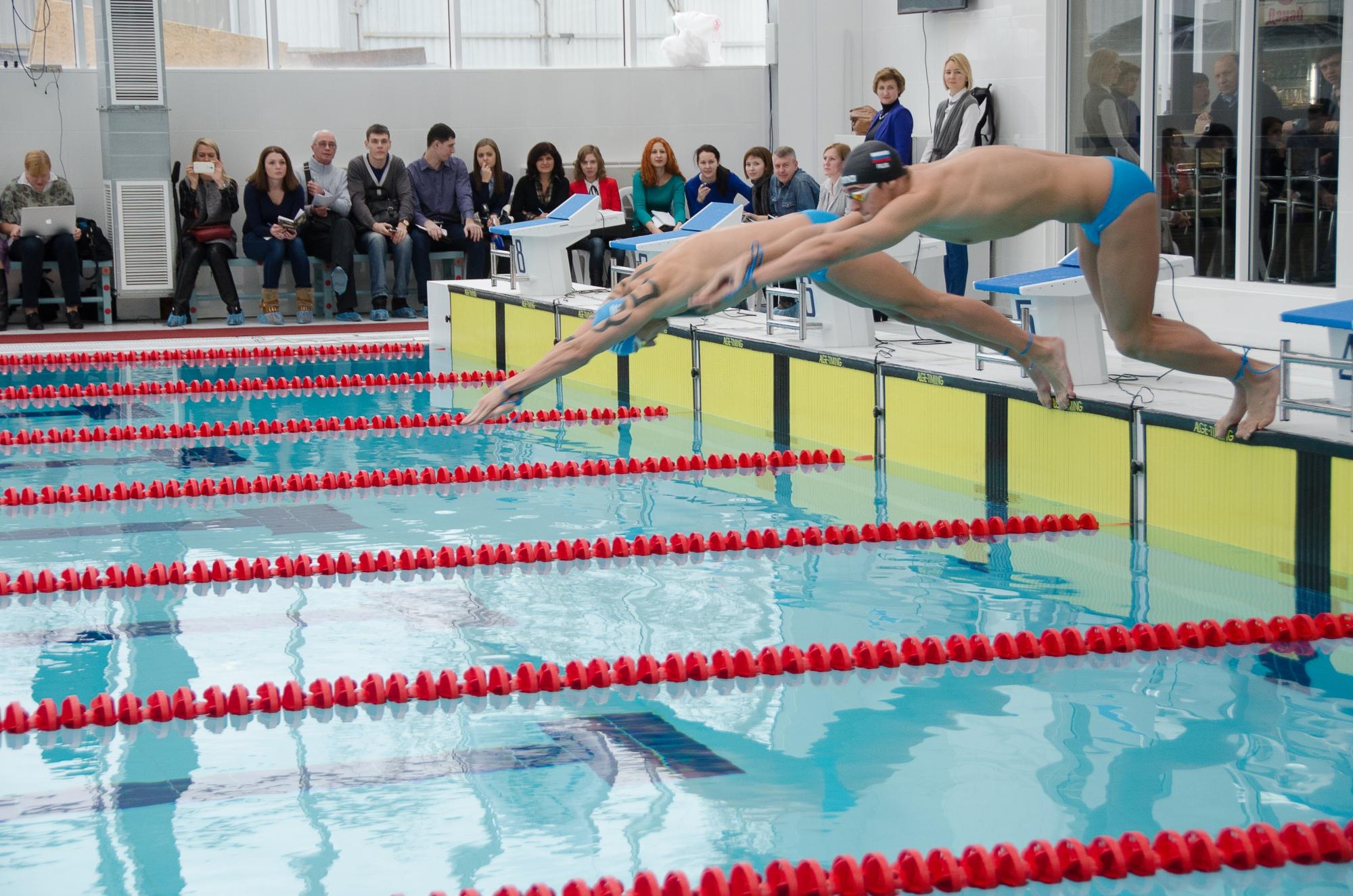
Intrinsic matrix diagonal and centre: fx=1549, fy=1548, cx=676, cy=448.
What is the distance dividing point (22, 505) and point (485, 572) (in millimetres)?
2587

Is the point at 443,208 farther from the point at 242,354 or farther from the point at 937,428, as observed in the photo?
the point at 937,428

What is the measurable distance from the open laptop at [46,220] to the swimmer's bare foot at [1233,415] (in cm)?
1057

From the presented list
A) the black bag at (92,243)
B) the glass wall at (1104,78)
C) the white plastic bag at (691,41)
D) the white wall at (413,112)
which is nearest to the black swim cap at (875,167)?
the glass wall at (1104,78)

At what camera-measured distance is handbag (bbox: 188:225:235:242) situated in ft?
43.9

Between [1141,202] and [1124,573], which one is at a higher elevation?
[1141,202]

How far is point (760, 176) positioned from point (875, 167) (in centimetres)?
714

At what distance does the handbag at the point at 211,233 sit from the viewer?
43.9ft

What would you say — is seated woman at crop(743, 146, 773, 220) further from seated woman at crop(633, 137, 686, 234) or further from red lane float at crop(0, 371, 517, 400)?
red lane float at crop(0, 371, 517, 400)

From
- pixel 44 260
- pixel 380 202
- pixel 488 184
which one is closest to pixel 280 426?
pixel 380 202

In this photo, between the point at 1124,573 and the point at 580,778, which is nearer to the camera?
the point at 580,778

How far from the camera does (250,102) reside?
14.4 meters

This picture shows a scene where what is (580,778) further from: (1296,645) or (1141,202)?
(1141,202)

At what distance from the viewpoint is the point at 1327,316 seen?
4945 mm

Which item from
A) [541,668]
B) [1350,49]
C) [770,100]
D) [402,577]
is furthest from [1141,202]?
[770,100]
